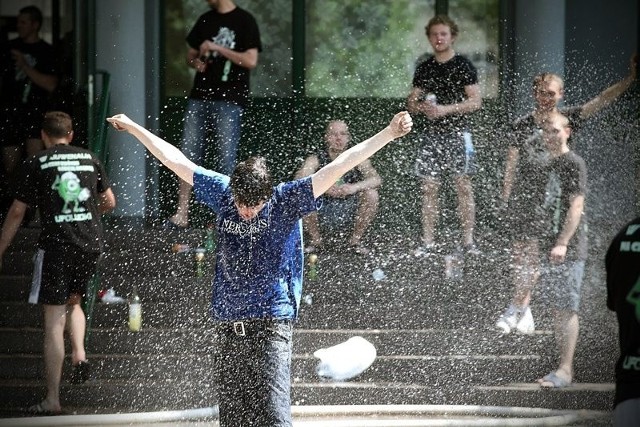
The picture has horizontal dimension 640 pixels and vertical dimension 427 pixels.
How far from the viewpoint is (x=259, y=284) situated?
6.98 metres

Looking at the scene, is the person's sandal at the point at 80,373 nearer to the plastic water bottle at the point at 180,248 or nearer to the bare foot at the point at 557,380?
the plastic water bottle at the point at 180,248

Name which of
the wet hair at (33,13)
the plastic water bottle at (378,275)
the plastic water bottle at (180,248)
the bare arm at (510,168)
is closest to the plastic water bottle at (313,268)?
the plastic water bottle at (378,275)

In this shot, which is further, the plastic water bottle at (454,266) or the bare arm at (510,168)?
the plastic water bottle at (454,266)

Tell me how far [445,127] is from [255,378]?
4.69 metres

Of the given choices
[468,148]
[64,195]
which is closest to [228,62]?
[468,148]

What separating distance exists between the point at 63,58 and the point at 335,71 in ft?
8.46

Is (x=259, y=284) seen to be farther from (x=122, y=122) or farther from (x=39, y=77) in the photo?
(x=39, y=77)

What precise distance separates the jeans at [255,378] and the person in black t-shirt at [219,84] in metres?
4.75

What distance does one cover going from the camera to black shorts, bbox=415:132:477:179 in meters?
11.1

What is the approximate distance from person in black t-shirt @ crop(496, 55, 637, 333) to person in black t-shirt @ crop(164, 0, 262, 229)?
8.26ft

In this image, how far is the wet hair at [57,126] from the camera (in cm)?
981

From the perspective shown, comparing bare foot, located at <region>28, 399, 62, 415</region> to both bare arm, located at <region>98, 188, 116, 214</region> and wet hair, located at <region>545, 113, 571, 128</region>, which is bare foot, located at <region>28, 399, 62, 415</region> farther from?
wet hair, located at <region>545, 113, 571, 128</region>

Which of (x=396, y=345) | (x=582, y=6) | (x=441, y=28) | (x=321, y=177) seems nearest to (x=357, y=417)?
(x=396, y=345)

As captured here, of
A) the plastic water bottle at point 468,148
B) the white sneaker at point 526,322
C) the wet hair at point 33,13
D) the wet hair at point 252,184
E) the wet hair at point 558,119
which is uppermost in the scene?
the wet hair at point 33,13
